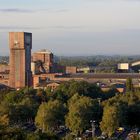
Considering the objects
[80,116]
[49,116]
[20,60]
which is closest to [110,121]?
[80,116]

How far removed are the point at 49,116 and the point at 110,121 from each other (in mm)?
3915

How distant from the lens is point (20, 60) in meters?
71.1

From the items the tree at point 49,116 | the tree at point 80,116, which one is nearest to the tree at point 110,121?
the tree at point 80,116

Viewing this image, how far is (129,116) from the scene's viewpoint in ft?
121

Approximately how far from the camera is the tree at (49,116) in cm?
3422

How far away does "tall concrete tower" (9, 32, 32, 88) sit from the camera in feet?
230

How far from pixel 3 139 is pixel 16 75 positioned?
4988 cm

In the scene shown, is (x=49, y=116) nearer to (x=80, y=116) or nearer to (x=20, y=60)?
(x=80, y=116)

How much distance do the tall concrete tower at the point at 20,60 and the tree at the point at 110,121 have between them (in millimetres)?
36185

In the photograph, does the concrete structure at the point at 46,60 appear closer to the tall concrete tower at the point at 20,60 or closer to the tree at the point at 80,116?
the tall concrete tower at the point at 20,60

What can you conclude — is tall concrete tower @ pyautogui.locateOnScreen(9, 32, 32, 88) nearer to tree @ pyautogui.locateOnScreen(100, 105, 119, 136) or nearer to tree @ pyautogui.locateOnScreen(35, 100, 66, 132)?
tree @ pyautogui.locateOnScreen(35, 100, 66, 132)

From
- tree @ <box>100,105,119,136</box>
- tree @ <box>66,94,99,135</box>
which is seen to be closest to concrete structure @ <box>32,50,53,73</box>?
tree @ <box>66,94,99,135</box>

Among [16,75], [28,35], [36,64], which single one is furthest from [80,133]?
[36,64]

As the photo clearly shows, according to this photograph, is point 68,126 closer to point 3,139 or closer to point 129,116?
point 129,116
